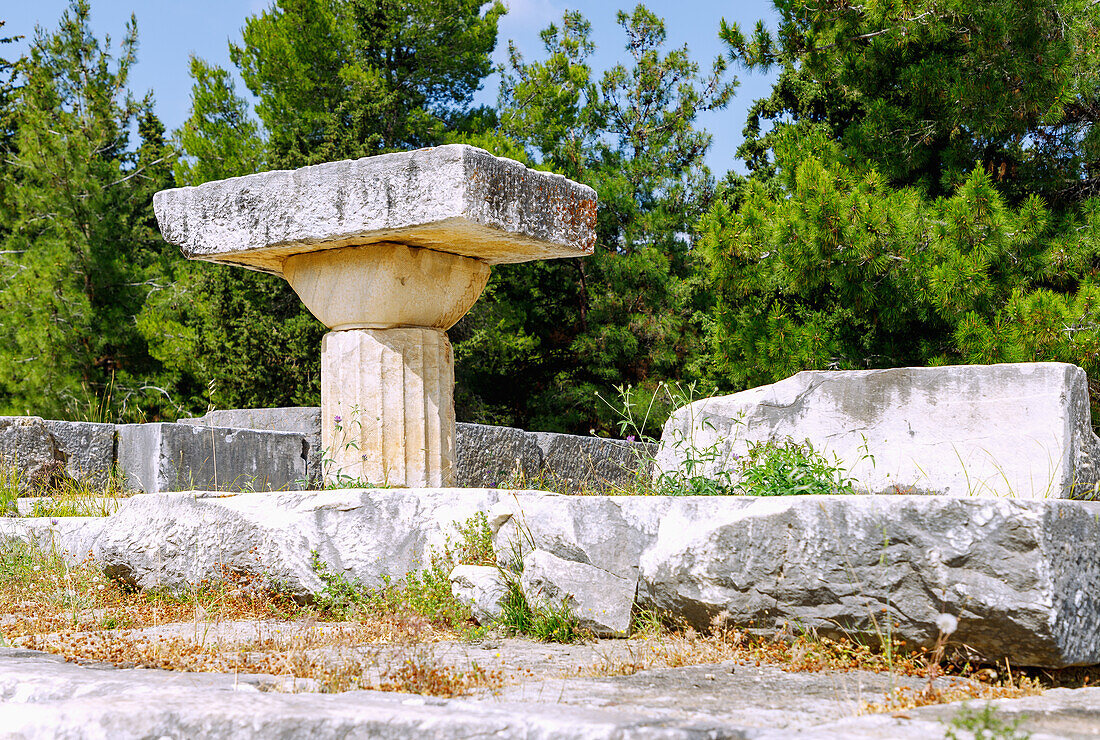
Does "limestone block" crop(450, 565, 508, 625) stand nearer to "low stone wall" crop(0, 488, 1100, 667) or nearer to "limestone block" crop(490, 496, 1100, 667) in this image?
"low stone wall" crop(0, 488, 1100, 667)

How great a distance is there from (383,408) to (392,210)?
1.02m

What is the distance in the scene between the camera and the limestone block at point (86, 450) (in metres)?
6.29

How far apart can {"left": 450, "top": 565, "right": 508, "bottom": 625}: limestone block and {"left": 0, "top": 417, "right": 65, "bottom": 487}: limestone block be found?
3623 millimetres

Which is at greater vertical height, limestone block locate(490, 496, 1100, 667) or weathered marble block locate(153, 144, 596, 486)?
weathered marble block locate(153, 144, 596, 486)

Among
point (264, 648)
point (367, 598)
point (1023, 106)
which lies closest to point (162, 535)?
point (367, 598)

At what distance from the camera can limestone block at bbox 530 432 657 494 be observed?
848 cm

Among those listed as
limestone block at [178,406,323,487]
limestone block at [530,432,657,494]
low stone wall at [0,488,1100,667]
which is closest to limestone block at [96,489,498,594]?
low stone wall at [0,488,1100,667]

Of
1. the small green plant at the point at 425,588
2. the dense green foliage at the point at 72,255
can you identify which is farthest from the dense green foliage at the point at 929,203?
the dense green foliage at the point at 72,255

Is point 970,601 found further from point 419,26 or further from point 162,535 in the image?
point 419,26

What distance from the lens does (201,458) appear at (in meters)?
6.05

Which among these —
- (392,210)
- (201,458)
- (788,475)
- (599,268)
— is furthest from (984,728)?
(599,268)

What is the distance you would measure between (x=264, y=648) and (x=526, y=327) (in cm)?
1231

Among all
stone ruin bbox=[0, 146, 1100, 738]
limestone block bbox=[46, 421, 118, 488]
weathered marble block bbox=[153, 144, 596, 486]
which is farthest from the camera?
limestone block bbox=[46, 421, 118, 488]

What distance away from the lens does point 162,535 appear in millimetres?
4477
